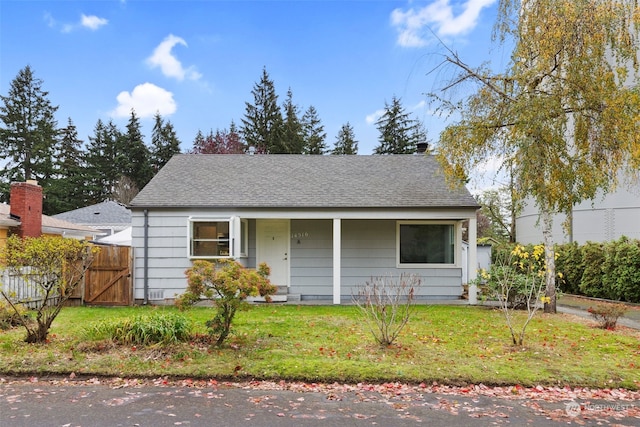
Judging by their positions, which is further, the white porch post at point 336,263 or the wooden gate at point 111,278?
the white porch post at point 336,263

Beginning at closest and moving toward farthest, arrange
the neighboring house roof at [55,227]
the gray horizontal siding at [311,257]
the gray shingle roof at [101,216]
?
the gray horizontal siding at [311,257] → the neighboring house roof at [55,227] → the gray shingle roof at [101,216]

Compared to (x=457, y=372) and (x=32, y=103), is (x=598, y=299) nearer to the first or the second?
(x=457, y=372)

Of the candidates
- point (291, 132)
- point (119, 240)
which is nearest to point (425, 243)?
point (119, 240)

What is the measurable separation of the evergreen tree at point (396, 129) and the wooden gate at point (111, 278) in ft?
97.0

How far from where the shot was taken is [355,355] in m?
5.48

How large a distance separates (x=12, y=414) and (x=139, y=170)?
119ft

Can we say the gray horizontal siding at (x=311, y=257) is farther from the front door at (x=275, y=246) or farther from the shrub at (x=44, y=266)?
the shrub at (x=44, y=266)

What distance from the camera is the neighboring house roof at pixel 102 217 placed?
22469 millimetres

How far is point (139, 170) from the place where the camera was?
36906 mm

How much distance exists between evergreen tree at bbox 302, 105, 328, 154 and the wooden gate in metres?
29.6

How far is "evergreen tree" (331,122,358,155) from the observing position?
1548 inches
